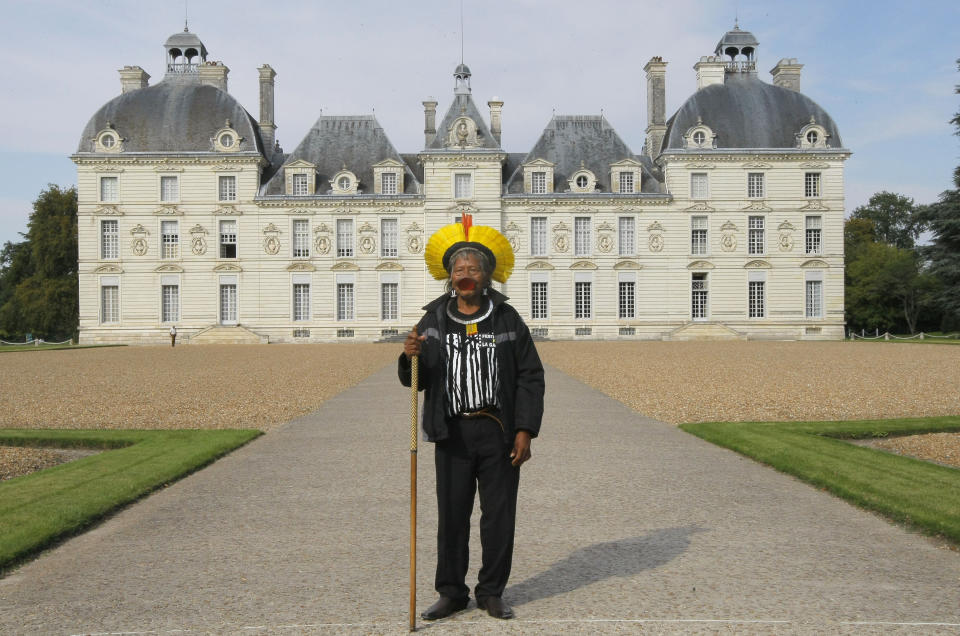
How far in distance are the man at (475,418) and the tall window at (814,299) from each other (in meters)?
44.9

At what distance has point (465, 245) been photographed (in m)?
4.62

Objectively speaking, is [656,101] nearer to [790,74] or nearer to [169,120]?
[790,74]

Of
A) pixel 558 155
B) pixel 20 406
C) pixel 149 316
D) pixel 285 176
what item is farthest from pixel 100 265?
pixel 20 406

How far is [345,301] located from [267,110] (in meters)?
12.1

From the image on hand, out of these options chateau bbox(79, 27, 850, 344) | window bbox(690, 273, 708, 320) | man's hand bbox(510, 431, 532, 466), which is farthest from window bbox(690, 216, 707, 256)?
man's hand bbox(510, 431, 532, 466)

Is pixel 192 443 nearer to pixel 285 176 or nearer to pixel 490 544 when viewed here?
pixel 490 544

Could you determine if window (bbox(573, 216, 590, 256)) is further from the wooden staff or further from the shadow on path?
the wooden staff

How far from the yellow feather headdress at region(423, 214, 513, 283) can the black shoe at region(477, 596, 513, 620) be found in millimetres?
1655

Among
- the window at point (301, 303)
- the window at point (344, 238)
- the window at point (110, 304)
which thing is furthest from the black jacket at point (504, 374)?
the window at point (110, 304)

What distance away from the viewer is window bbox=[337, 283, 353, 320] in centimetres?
4600

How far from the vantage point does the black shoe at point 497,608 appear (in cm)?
429

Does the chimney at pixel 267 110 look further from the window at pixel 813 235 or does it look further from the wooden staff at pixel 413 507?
the wooden staff at pixel 413 507

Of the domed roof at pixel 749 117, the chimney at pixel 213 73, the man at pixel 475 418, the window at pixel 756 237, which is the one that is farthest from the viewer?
the chimney at pixel 213 73

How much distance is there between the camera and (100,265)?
1790 inches
